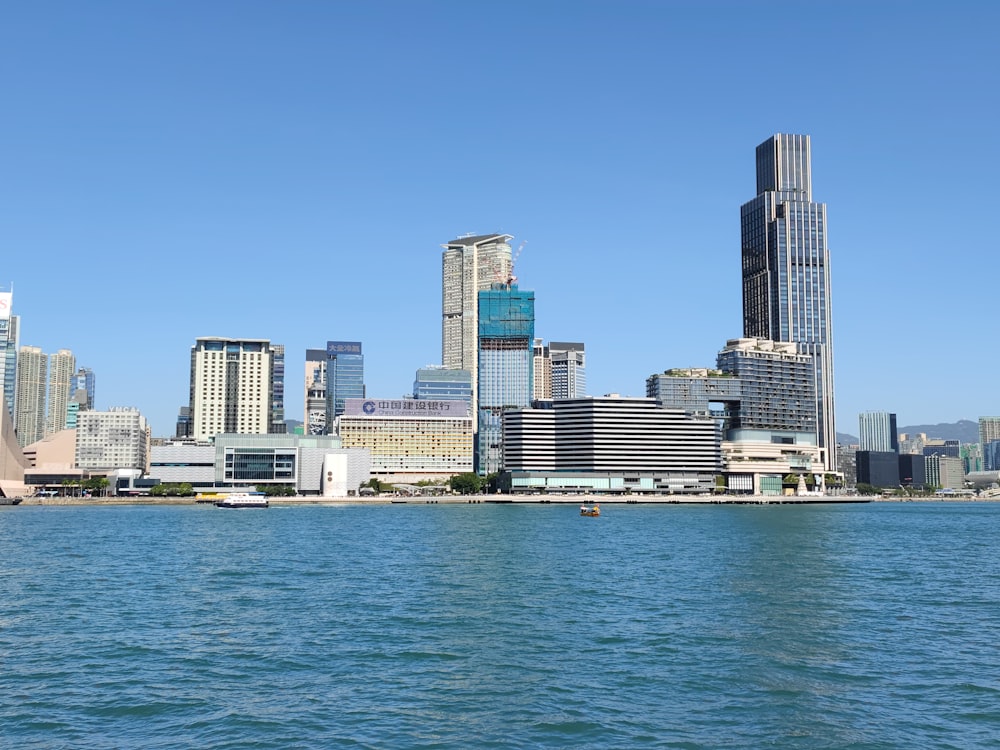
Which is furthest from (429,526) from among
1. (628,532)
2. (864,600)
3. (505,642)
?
(505,642)

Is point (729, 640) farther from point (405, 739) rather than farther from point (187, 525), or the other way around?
point (187, 525)

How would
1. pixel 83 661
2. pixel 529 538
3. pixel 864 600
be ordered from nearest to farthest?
pixel 83 661, pixel 864 600, pixel 529 538

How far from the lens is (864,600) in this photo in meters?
54.2

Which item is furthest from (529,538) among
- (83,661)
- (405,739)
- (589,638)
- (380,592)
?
(405,739)

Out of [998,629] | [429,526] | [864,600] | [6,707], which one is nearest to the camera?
[6,707]

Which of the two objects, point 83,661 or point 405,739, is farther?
point 83,661

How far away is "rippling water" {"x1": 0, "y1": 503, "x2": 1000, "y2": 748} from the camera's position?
2847 cm

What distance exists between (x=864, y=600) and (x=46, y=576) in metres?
52.1

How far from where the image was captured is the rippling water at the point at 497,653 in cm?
2847

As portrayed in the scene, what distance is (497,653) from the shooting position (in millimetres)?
38781

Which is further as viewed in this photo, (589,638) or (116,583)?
(116,583)

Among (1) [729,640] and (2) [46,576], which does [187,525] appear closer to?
(2) [46,576]

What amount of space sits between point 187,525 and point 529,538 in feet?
184

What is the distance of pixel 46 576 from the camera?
64.8 metres
